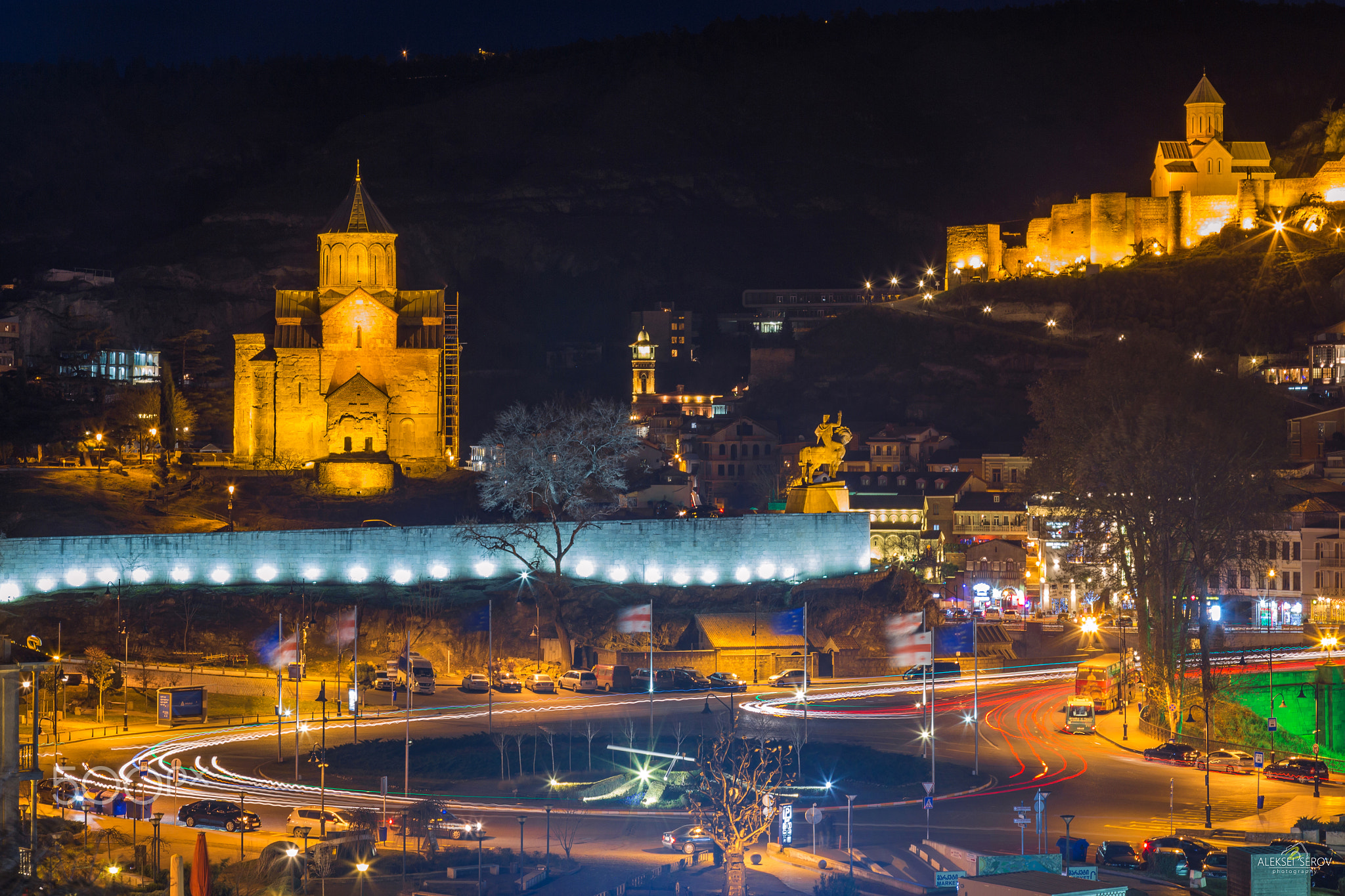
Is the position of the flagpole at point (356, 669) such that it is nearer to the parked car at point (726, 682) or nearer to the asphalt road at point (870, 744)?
the asphalt road at point (870, 744)

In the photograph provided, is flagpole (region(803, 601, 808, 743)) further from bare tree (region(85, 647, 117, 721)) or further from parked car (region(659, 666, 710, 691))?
Result: bare tree (region(85, 647, 117, 721))

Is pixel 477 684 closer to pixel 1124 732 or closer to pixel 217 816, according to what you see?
pixel 217 816

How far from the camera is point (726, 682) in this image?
2362 inches

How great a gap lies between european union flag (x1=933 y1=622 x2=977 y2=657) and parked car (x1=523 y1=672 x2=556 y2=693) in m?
17.4

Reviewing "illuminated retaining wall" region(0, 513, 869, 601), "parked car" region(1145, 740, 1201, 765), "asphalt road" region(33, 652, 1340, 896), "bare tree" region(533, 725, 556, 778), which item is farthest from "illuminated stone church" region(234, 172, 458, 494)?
"parked car" region(1145, 740, 1201, 765)

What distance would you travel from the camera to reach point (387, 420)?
83875 mm

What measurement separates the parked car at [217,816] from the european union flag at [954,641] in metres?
36.7

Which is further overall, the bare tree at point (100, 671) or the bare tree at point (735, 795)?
the bare tree at point (100, 671)

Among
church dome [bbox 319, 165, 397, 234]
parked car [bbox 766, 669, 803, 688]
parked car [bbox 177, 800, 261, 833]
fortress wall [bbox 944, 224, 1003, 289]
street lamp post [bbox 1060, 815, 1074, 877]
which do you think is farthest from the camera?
fortress wall [bbox 944, 224, 1003, 289]

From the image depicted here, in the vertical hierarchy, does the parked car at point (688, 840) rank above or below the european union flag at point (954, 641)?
below

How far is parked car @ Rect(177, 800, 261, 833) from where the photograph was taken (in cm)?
3644

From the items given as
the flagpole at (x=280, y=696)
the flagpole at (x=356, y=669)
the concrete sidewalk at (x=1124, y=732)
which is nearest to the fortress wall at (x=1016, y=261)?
the concrete sidewalk at (x=1124, y=732)

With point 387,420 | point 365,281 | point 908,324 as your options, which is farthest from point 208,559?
point 908,324

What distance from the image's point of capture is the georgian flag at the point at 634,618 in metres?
59.1
